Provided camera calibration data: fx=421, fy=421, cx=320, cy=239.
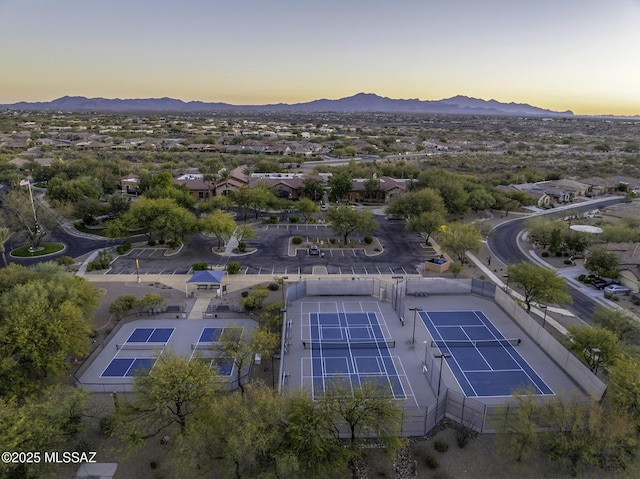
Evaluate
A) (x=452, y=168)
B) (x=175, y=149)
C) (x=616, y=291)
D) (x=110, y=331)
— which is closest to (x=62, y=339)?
(x=110, y=331)

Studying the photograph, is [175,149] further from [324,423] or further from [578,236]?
[324,423]

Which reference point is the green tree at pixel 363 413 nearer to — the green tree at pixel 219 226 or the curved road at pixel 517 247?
the curved road at pixel 517 247

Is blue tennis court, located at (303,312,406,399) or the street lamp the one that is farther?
blue tennis court, located at (303,312,406,399)

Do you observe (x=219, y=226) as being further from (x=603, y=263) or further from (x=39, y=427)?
(x=603, y=263)

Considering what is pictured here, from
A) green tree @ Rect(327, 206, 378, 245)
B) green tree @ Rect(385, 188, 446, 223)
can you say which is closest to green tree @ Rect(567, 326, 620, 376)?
green tree @ Rect(327, 206, 378, 245)

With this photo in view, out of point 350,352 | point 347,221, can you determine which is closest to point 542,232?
point 347,221

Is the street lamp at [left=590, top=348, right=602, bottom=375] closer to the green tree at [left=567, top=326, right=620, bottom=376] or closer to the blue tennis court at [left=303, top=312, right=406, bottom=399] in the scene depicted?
the green tree at [left=567, top=326, right=620, bottom=376]
